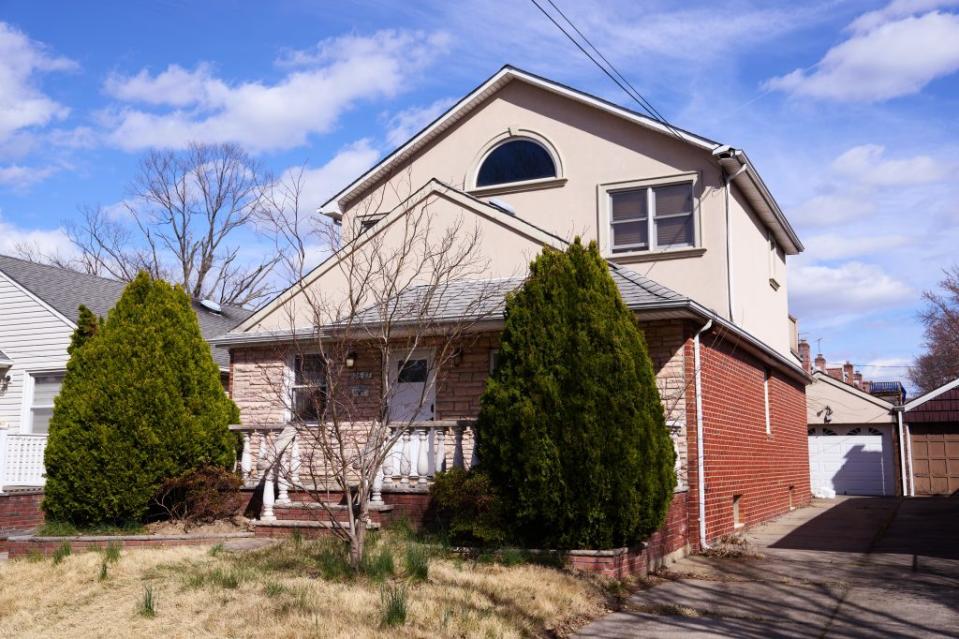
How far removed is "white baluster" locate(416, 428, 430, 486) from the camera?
11.3 meters

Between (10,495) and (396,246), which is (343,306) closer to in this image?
(396,246)

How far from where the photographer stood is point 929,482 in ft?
90.6

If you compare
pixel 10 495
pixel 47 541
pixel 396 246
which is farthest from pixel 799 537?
pixel 10 495

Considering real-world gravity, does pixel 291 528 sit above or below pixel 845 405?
below

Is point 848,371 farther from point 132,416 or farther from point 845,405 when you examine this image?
point 132,416

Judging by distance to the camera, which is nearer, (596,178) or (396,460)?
(396,460)

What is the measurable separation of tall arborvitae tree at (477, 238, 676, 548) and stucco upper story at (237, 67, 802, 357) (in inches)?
Result: 165

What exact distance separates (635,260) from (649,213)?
91 centimetres

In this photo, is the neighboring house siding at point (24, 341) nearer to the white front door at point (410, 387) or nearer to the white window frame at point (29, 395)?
the white window frame at point (29, 395)

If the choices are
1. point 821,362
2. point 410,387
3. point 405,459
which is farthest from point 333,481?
point 821,362

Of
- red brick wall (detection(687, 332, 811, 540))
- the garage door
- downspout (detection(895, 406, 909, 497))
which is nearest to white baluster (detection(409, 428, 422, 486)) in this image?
red brick wall (detection(687, 332, 811, 540))

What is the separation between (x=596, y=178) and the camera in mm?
16984

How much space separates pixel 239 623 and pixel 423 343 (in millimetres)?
7208

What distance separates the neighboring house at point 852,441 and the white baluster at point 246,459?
19.8 m
